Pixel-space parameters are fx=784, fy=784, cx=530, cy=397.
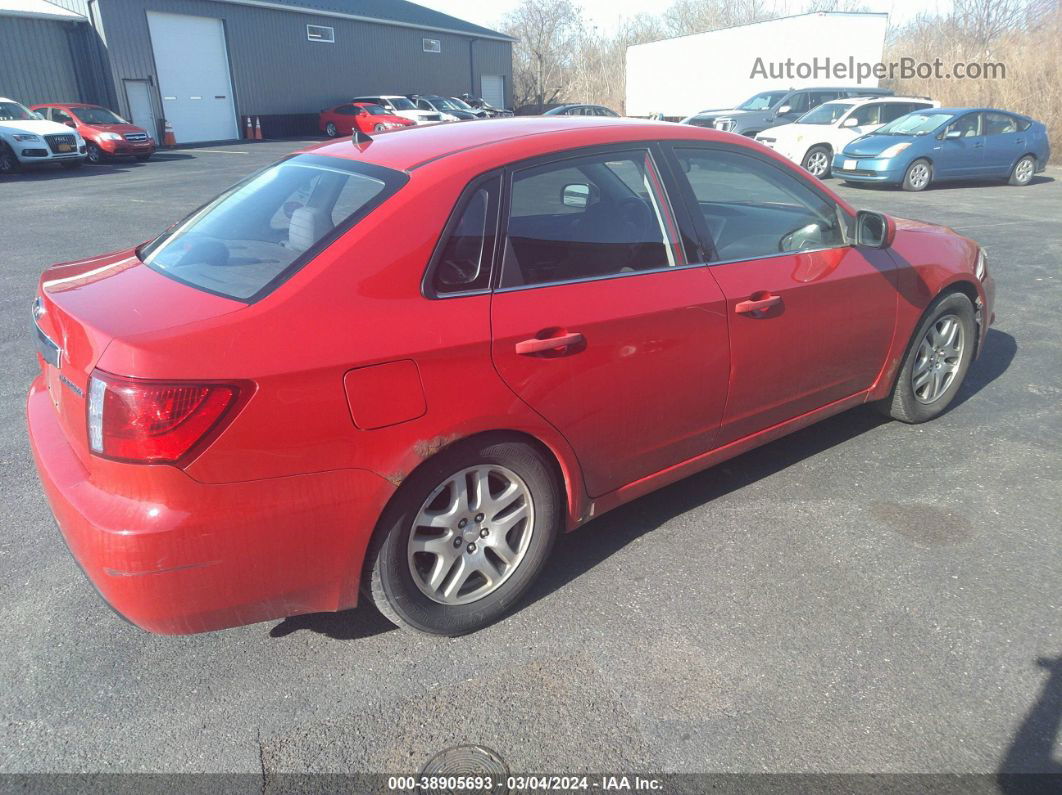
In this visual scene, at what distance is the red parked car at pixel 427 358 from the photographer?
2188 mm

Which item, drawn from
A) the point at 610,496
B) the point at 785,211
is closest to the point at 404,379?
the point at 610,496

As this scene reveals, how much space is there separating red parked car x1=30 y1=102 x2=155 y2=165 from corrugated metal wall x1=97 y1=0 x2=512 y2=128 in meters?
5.25

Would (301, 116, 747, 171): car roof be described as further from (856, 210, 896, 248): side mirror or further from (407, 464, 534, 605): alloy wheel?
(407, 464, 534, 605): alloy wheel

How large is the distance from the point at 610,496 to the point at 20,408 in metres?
3.73

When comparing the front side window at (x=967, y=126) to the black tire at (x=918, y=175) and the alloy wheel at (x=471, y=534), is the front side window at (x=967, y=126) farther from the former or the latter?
the alloy wheel at (x=471, y=534)

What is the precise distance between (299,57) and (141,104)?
26.2ft

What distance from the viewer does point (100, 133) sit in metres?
20.1

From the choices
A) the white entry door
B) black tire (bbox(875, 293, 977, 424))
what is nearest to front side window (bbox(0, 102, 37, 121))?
the white entry door

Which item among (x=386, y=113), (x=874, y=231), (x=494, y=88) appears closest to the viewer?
(x=874, y=231)

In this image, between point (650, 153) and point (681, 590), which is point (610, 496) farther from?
point (650, 153)

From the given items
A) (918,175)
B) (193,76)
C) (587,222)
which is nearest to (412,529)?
(587,222)

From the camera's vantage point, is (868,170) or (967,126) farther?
(967,126)

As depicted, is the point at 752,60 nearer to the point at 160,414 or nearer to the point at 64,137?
the point at 64,137

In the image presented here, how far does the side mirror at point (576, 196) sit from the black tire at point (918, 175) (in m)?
13.9
